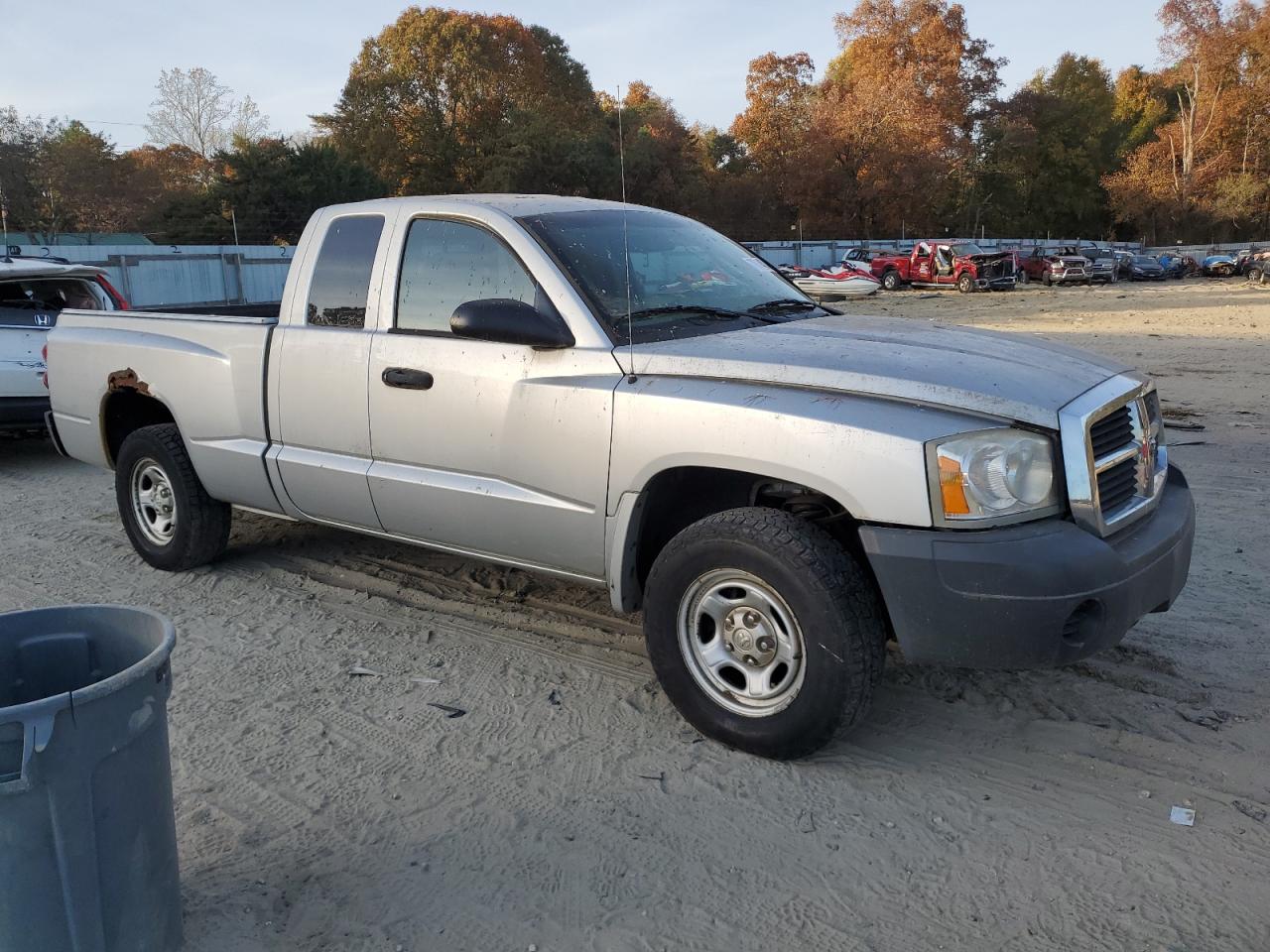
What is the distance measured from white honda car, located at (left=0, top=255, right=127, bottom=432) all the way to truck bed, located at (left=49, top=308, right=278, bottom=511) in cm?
233

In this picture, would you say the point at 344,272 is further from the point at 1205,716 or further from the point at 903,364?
the point at 1205,716

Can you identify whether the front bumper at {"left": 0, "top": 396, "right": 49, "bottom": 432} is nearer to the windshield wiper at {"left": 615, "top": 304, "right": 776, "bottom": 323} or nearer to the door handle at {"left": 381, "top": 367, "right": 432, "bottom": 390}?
the door handle at {"left": 381, "top": 367, "right": 432, "bottom": 390}

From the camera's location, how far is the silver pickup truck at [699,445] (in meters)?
3.19

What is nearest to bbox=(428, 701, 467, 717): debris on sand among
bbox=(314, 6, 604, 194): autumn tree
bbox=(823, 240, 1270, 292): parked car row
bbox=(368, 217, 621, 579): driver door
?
bbox=(368, 217, 621, 579): driver door

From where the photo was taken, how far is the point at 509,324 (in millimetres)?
3865

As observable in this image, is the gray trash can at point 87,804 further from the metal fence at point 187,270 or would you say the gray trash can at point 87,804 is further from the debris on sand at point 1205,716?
the metal fence at point 187,270

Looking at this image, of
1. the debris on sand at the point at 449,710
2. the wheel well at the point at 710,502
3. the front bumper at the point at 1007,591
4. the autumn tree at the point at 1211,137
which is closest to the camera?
the front bumper at the point at 1007,591

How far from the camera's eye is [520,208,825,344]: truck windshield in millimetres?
4090

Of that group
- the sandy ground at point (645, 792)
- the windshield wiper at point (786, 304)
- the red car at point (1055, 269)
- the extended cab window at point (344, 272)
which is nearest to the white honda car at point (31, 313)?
the sandy ground at point (645, 792)

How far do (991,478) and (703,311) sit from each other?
152cm

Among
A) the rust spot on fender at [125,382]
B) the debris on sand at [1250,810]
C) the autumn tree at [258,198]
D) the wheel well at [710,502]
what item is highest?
the autumn tree at [258,198]

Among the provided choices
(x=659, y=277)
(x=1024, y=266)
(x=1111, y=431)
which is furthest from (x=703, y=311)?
(x=1024, y=266)

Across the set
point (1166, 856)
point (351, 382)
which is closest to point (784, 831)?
point (1166, 856)

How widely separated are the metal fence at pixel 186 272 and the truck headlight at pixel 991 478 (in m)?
20.7
